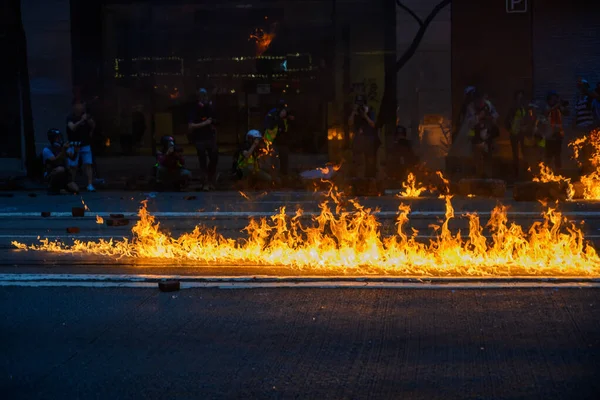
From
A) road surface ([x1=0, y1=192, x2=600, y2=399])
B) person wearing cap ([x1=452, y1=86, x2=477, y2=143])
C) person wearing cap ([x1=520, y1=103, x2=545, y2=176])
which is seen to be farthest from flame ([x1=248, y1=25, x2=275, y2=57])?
road surface ([x1=0, y1=192, x2=600, y2=399])

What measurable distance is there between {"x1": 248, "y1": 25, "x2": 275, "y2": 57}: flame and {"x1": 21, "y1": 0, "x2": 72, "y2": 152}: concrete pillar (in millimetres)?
3890

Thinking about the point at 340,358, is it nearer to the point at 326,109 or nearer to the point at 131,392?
the point at 131,392

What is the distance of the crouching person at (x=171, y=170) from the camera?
54.5ft

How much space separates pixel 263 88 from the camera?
19547mm

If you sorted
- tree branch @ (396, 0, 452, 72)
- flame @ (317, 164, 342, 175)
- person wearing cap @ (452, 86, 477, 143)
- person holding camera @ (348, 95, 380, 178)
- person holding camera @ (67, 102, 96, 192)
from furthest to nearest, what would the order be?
tree branch @ (396, 0, 452, 72)
person wearing cap @ (452, 86, 477, 143)
flame @ (317, 164, 342, 175)
person holding camera @ (348, 95, 380, 178)
person holding camera @ (67, 102, 96, 192)

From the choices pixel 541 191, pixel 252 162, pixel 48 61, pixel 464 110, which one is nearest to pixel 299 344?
pixel 541 191

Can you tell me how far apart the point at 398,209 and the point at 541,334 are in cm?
773

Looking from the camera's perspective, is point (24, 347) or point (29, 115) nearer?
point (24, 347)

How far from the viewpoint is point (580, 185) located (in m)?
14.7

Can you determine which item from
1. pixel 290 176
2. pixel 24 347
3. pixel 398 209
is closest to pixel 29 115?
pixel 290 176

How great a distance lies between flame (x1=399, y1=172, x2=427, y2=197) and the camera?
51.3ft

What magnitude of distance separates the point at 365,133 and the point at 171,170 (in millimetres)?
3642

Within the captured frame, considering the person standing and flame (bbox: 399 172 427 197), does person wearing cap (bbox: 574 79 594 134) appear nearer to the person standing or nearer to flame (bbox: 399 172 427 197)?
the person standing

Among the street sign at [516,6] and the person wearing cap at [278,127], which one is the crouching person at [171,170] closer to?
the person wearing cap at [278,127]
